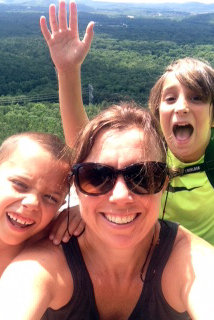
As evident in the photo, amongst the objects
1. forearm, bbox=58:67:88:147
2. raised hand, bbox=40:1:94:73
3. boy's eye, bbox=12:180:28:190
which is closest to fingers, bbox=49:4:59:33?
raised hand, bbox=40:1:94:73

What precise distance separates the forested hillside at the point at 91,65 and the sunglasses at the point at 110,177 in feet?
21.8

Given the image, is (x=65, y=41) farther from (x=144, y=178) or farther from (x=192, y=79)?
(x=144, y=178)

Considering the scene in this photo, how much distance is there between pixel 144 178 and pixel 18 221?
1.06ft

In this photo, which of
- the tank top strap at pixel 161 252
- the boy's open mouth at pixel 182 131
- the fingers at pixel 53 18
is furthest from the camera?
the boy's open mouth at pixel 182 131

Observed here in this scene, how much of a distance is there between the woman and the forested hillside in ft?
21.7

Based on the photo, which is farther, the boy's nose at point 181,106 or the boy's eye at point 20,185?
the boy's nose at point 181,106

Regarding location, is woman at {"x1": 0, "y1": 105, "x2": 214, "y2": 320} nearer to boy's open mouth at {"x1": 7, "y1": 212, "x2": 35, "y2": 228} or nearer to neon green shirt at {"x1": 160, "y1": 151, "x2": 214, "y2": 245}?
boy's open mouth at {"x1": 7, "y1": 212, "x2": 35, "y2": 228}

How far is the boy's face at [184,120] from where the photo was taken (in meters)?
1.46

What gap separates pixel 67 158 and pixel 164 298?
397mm

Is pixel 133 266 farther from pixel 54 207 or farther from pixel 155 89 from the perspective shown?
pixel 155 89

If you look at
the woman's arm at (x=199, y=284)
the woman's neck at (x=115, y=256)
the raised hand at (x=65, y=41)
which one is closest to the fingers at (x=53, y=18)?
the raised hand at (x=65, y=41)

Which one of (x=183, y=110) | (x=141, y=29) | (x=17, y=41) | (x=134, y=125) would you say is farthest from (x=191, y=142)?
(x=141, y=29)

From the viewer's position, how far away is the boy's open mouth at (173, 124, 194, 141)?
1497 mm

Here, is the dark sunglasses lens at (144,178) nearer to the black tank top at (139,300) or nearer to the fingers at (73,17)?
the black tank top at (139,300)
